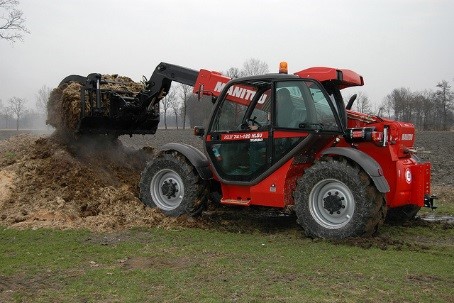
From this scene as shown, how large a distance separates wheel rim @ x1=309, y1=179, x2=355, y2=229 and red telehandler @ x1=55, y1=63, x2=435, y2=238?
0.01m

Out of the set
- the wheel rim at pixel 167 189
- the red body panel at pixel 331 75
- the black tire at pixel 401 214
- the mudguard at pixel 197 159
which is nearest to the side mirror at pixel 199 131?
the mudguard at pixel 197 159

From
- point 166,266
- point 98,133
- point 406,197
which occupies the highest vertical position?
point 98,133

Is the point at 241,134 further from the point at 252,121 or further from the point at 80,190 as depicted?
the point at 80,190

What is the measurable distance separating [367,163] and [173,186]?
3.37m

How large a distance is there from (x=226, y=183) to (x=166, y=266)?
2551 mm

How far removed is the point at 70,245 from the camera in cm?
686

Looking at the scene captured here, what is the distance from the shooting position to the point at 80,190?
9.06 m

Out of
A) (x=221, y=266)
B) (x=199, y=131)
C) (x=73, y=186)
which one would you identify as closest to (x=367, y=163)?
(x=221, y=266)

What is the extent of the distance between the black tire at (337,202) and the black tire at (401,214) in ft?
5.02

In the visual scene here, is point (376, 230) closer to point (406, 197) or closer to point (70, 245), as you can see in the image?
point (406, 197)

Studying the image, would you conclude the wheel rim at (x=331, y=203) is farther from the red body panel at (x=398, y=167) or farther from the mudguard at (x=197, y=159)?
the mudguard at (x=197, y=159)

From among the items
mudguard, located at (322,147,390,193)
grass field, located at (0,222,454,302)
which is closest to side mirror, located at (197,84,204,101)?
grass field, located at (0,222,454,302)

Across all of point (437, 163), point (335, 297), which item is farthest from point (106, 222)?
point (437, 163)

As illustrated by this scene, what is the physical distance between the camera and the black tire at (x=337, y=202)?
6905mm
